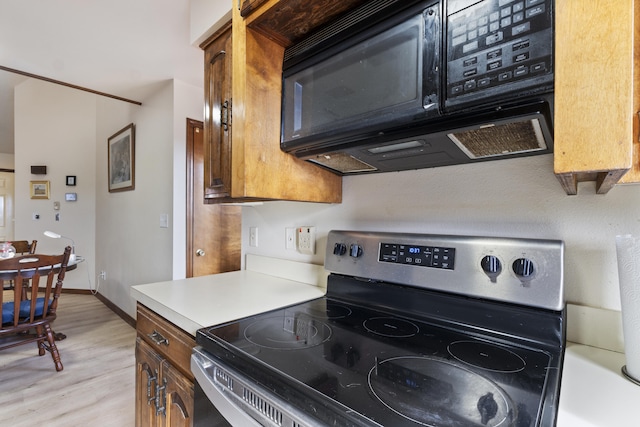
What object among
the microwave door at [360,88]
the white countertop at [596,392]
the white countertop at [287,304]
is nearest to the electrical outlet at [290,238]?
the white countertop at [287,304]

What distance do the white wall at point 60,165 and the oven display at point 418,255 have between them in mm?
4918

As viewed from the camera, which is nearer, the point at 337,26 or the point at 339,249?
the point at 337,26

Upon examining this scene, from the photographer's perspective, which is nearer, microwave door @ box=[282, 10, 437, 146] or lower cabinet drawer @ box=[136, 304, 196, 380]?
microwave door @ box=[282, 10, 437, 146]

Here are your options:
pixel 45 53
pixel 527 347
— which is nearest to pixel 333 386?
pixel 527 347

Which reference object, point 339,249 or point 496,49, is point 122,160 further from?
point 496,49

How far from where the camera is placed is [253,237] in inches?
66.0

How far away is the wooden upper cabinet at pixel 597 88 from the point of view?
1.45ft

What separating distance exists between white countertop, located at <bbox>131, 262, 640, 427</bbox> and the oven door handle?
98 millimetres

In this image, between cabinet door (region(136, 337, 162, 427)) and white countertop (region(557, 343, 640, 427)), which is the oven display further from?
cabinet door (region(136, 337, 162, 427))

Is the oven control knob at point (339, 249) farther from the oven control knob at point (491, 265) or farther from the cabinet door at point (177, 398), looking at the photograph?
the cabinet door at point (177, 398)

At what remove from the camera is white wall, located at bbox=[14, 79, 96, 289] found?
4.30 m

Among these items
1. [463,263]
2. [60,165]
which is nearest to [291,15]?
[463,263]

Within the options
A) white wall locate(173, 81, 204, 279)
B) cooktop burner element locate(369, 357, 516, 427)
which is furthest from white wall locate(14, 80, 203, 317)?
cooktop burner element locate(369, 357, 516, 427)

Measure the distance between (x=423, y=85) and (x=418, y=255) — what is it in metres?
0.50
